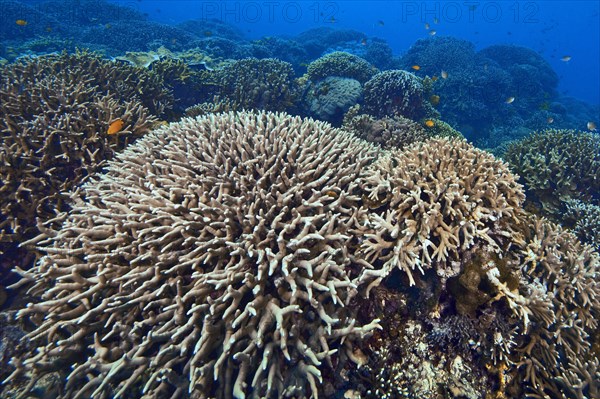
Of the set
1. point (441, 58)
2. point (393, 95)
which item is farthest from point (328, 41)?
point (393, 95)

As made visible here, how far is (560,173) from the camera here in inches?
237

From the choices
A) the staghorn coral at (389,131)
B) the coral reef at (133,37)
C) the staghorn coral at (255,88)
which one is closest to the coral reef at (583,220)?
the staghorn coral at (389,131)

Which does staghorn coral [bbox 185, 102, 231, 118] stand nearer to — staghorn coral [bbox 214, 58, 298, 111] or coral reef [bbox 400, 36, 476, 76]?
staghorn coral [bbox 214, 58, 298, 111]

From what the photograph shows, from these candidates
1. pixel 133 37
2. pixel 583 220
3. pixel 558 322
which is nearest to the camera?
pixel 558 322

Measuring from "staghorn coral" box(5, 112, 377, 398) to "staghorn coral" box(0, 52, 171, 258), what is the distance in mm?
1158

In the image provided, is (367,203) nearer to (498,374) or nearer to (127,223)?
(498,374)

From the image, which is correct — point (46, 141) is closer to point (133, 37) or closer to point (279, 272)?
point (279, 272)

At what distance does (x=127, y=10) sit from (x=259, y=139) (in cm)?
2894

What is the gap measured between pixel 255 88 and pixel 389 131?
471 centimetres

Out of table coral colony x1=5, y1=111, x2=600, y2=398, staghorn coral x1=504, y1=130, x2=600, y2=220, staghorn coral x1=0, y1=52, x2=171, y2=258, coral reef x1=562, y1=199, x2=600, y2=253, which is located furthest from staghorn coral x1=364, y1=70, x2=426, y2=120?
staghorn coral x1=0, y1=52, x2=171, y2=258

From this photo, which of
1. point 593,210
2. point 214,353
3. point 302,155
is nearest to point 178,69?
point 302,155

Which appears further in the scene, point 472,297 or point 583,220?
point 583,220

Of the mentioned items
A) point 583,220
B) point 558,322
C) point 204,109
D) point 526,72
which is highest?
point 526,72

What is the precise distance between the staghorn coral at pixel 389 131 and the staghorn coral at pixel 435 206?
2.31 m
